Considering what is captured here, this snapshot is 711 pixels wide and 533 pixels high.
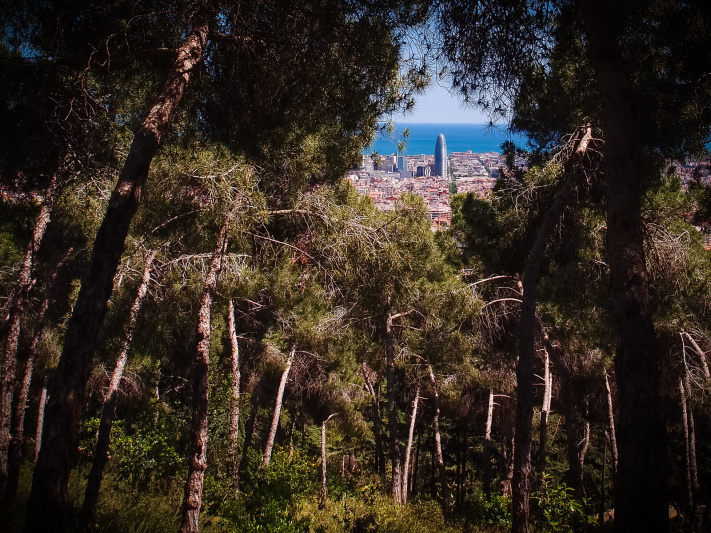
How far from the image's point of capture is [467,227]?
11.5 m

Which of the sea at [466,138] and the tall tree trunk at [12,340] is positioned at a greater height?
the sea at [466,138]

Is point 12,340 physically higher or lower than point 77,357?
higher

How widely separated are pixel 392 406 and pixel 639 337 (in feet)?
31.8

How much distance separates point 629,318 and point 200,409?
504 centimetres

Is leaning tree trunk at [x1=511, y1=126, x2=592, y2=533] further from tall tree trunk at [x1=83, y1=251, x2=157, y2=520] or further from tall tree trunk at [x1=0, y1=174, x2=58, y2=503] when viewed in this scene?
tall tree trunk at [x1=0, y1=174, x2=58, y2=503]

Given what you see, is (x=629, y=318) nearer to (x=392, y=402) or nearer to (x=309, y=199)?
(x=309, y=199)

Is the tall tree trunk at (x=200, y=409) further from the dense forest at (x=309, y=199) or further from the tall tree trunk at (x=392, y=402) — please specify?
the tall tree trunk at (x=392, y=402)

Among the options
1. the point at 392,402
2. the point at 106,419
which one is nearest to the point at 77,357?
the point at 106,419

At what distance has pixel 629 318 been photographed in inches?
141

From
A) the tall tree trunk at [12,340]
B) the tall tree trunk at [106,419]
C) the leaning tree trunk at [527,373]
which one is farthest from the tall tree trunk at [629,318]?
the tall tree trunk at [12,340]

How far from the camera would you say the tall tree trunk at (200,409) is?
5840 millimetres

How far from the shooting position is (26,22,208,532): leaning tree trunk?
3.38 meters

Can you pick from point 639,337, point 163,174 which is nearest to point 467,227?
point 163,174

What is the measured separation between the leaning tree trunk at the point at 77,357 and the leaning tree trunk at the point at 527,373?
16.0ft
